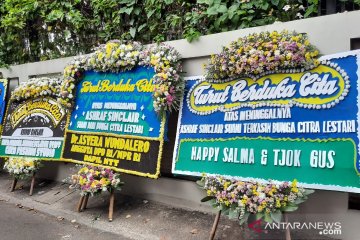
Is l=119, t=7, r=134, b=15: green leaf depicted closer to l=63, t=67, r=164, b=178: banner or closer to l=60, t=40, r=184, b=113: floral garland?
l=60, t=40, r=184, b=113: floral garland

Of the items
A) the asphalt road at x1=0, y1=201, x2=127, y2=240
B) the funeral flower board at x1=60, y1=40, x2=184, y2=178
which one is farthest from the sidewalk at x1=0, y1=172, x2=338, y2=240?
the funeral flower board at x1=60, y1=40, x2=184, y2=178

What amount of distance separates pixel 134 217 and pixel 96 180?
728 mm

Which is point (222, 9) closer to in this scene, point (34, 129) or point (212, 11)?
point (212, 11)

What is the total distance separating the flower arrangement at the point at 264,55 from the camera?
3.54m

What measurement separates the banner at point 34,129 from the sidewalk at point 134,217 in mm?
713

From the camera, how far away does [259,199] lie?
10.6ft

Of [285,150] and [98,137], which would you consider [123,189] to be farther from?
[285,150]

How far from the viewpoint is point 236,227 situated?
395 cm

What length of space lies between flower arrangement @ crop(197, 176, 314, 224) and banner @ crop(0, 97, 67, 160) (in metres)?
3.43

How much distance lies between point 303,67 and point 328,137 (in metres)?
0.78

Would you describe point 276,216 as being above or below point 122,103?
below

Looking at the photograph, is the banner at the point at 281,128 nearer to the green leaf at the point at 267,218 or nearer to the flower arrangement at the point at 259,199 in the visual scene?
the flower arrangement at the point at 259,199

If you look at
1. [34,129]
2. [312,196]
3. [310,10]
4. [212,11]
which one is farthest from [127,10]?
[312,196]

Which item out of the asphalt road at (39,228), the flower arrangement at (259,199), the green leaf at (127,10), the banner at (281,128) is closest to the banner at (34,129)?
the asphalt road at (39,228)
